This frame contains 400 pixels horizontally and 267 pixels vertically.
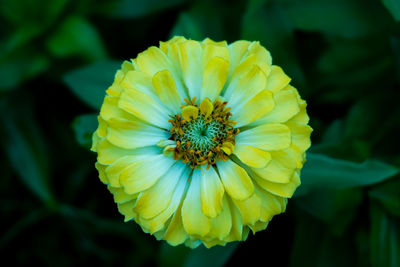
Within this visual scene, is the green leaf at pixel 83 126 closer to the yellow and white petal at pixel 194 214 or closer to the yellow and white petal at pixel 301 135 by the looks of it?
the yellow and white petal at pixel 194 214

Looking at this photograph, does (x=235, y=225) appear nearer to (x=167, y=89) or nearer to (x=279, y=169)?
(x=279, y=169)

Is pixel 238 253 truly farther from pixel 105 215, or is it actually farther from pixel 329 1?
pixel 329 1

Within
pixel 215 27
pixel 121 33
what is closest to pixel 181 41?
pixel 215 27

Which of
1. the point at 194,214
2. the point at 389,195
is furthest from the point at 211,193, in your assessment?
the point at 389,195

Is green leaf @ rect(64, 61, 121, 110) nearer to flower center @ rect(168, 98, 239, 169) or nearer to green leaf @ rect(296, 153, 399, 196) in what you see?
flower center @ rect(168, 98, 239, 169)

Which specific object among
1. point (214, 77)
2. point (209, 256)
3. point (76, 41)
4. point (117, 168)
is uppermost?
point (76, 41)

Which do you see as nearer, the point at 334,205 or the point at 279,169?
the point at 279,169
